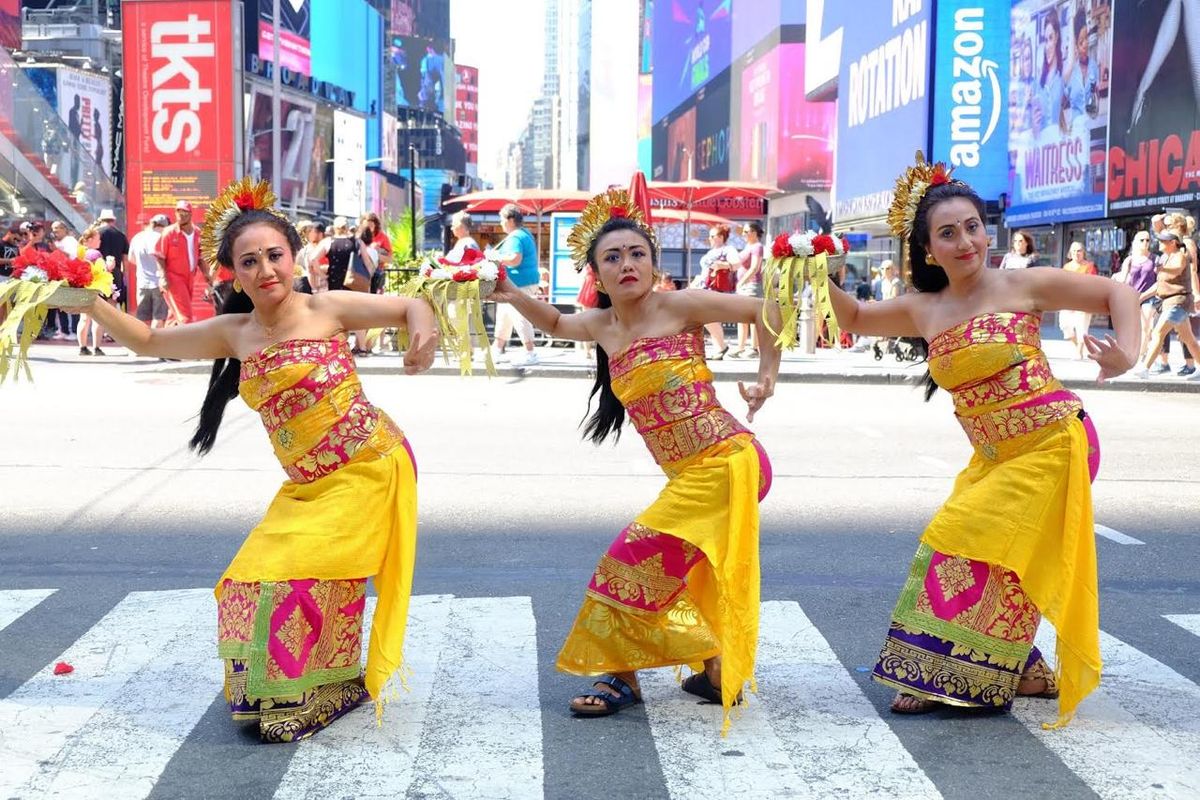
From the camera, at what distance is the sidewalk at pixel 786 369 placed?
15.9 m

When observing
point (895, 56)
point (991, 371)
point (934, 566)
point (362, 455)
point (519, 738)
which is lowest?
point (519, 738)

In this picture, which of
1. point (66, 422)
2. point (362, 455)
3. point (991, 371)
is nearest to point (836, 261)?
point (991, 371)

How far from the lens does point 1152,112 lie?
2416cm

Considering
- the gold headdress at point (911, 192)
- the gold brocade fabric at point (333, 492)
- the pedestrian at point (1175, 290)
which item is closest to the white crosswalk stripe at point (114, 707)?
the gold brocade fabric at point (333, 492)

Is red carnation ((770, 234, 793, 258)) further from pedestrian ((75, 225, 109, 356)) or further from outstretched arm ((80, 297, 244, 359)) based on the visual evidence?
pedestrian ((75, 225, 109, 356))

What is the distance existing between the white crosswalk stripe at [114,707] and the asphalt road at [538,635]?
0.5 inches

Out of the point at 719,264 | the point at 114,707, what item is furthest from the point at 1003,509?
the point at 719,264

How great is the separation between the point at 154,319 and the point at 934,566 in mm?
15379

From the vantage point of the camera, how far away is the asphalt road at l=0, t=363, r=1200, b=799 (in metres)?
4.09

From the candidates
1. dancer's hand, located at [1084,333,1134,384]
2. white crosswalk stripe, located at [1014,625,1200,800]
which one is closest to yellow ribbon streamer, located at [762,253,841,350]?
dancer's hand, located at [1084,333,1134,384]

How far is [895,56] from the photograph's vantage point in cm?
3719

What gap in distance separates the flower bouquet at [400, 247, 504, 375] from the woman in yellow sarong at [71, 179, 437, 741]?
0.20m

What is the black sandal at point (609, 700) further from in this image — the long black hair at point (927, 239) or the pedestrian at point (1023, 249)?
the pedestrian at point (1023, 249)

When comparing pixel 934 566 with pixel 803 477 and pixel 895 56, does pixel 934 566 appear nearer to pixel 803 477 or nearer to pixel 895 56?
pixel 803 477
